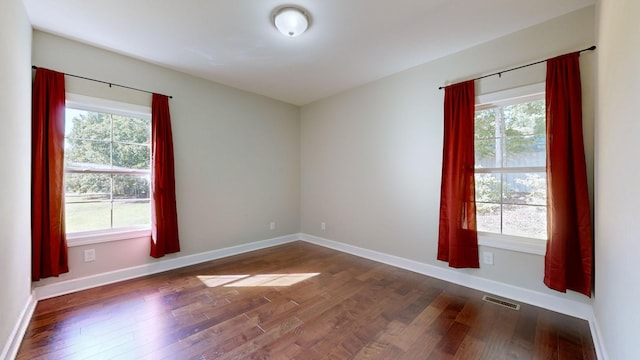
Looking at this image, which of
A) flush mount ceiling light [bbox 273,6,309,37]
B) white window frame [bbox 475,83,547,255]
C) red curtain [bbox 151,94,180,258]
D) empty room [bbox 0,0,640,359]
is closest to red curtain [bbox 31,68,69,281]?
empty room [bbox 0,0,640,359]

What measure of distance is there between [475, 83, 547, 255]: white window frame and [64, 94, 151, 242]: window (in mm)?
3944

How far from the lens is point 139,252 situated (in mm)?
3178

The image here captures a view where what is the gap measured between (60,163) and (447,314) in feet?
13.1

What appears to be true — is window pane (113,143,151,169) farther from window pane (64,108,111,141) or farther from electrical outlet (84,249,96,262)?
electrical outlet (84,249,96,262)

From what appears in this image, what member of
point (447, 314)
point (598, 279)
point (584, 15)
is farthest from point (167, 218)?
point (584, 15)

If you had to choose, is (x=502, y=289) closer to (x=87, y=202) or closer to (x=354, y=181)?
(x=354, y=181)

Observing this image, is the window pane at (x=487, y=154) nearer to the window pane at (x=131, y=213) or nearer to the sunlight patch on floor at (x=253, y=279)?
the sunlight patch on floor at (x=253, y=279)

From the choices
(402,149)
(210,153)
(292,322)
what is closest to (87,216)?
(210,153)

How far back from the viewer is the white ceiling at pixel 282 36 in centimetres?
218

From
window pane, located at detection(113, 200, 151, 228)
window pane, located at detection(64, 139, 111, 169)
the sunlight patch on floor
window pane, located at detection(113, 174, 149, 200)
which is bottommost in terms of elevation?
the sunlight patch on floor

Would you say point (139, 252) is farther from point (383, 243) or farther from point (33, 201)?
point (383, 243)

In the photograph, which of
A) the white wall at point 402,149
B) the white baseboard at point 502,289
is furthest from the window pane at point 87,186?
the white baseboard at point 502,289

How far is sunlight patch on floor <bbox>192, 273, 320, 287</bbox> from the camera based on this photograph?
292 cm

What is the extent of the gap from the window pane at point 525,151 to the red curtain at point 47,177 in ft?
14.9
